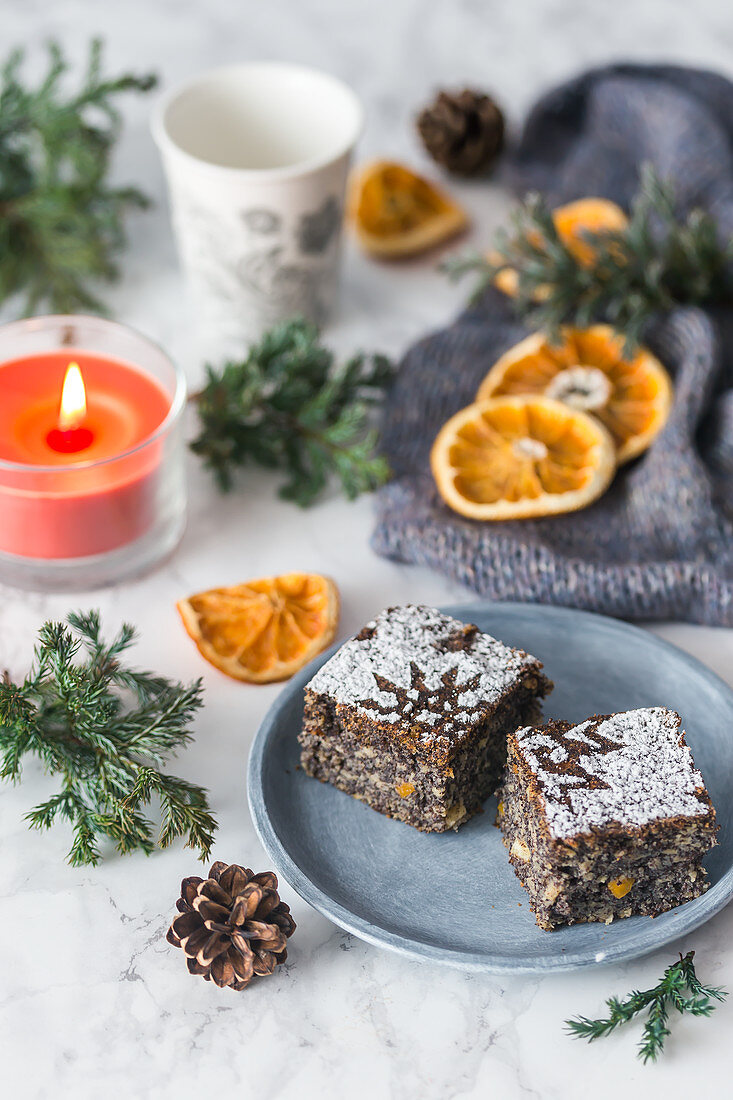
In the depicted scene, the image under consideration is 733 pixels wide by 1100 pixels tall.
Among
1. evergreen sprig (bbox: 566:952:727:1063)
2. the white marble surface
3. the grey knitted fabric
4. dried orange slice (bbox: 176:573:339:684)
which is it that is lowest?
the white marble surface

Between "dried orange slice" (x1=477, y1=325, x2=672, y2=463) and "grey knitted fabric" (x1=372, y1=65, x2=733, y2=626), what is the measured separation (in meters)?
0.04

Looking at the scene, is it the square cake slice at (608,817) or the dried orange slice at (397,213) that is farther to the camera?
the dried orange slice at (397,213)

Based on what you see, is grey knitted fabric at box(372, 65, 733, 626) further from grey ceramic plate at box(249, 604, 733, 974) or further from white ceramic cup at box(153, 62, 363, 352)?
white ceramic cup at box(153, 62, 363, 352)

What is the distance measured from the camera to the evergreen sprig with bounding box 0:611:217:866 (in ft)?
3.79

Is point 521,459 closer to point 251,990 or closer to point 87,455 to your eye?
point 87,455

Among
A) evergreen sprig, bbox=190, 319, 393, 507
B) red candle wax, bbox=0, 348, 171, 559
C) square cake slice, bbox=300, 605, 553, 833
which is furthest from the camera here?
evergreen sprig, bbox=190, 319, 393, 507

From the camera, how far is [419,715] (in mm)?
1159

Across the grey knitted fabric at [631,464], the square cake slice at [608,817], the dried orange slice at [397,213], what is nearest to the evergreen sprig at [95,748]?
the square cake slice at [608,817]

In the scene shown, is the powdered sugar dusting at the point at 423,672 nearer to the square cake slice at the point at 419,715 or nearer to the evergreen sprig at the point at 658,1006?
the square cake slice at the point at 419,715

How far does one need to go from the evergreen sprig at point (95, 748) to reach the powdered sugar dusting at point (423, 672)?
0.17 m

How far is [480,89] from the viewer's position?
7.25 feet

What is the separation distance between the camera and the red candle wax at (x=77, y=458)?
1.32 metres

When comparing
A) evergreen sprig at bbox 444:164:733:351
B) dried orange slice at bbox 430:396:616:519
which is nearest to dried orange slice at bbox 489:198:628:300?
evergreen sprig at bbox 444:164:733:351

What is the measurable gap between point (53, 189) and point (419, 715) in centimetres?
111
